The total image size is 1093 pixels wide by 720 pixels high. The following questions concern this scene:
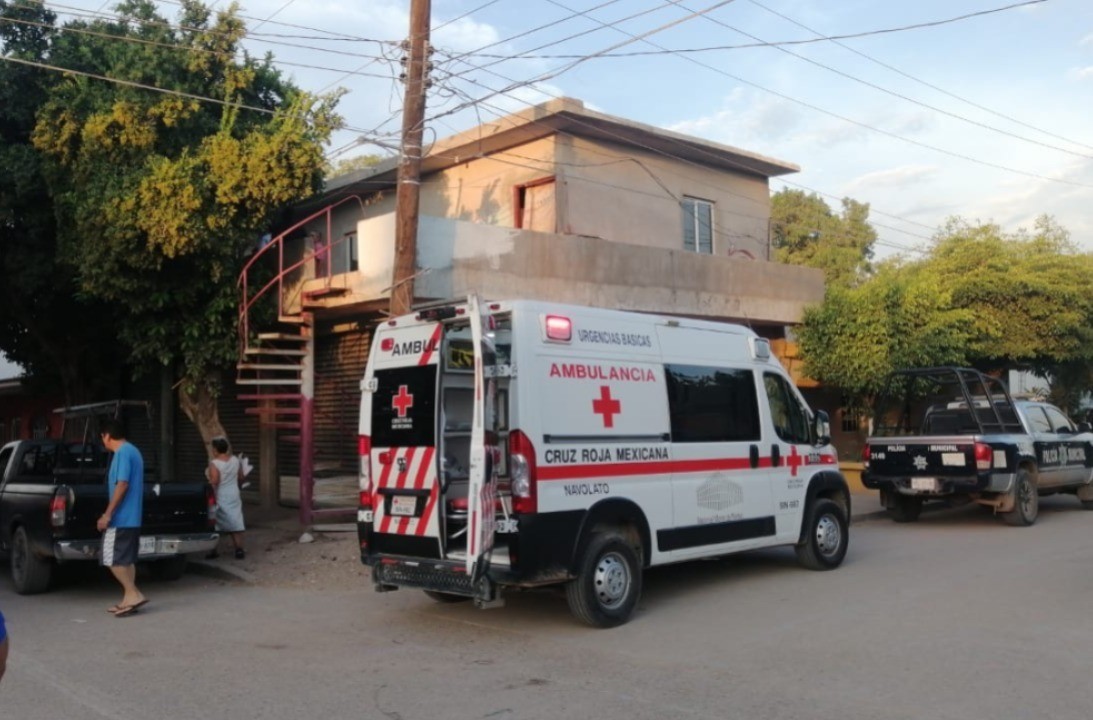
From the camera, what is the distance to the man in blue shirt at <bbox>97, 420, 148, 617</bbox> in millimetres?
8930

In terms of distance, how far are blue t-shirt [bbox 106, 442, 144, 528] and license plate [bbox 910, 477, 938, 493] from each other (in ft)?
33.4

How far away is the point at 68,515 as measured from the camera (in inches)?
385

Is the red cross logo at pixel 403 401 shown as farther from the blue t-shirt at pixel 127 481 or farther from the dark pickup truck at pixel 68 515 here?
the dark pickup truck at pixel 68 515

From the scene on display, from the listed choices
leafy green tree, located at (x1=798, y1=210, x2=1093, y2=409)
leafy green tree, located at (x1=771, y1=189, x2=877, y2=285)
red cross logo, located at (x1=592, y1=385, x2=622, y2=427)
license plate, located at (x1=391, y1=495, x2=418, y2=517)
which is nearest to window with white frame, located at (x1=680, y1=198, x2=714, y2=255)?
leafy green tree, located at (x1=798, y1=210, x2=1093, y2=409)

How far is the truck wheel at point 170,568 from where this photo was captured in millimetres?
11219

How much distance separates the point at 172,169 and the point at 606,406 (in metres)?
7.90

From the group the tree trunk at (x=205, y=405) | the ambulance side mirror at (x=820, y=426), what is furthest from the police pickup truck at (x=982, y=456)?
the tree trunk at (x=205, y=405)

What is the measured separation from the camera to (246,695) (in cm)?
635

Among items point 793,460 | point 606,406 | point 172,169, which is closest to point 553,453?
point 606,406

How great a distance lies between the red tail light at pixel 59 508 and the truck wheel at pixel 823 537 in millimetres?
7405

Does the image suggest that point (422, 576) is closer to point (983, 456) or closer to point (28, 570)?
point (28, 570)

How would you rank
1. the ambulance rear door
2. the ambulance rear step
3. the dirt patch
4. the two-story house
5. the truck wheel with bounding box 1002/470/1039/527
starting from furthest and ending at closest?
the two-story house, the truck wheel with bounding box 1002/470/1039/527, the dirt patch, the ambulance rear door, the ambulance rear step

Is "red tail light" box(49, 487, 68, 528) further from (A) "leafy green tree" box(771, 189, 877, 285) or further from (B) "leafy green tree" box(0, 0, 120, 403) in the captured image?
(A) "leafy green tree" box(771, 189, 877, 285)

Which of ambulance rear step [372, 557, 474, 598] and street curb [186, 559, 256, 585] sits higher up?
ambulance rear step [372, 557, 474, 598]
